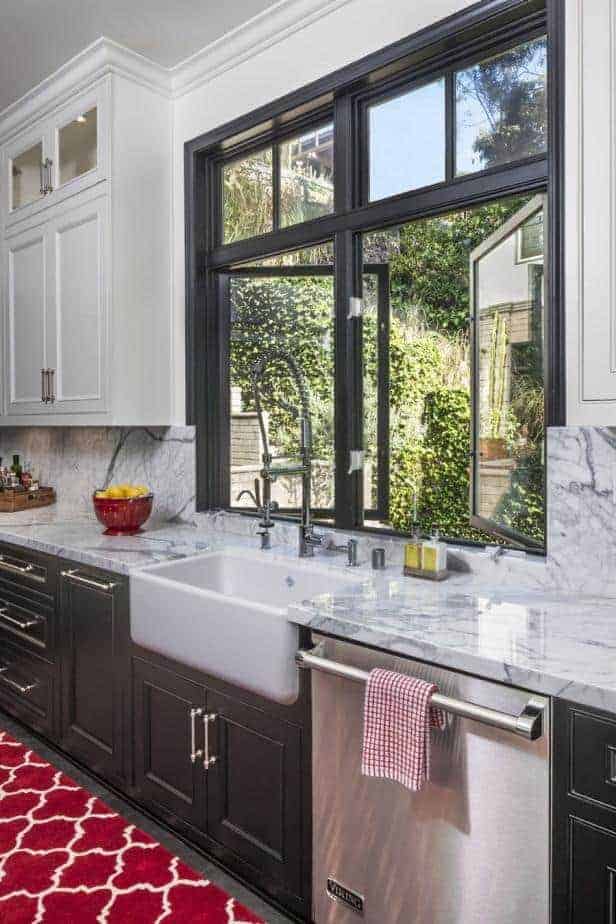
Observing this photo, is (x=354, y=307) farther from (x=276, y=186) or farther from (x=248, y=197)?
(x=248, y=197)

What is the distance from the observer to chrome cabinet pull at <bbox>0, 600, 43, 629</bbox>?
2727mm

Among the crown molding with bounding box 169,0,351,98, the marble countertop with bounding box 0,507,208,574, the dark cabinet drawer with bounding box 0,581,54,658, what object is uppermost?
the crown molding with bounding box 169,0,351,98

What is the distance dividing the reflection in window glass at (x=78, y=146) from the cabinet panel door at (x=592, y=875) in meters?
2.87

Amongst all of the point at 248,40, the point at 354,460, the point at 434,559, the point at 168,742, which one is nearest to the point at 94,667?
the point at 168,742

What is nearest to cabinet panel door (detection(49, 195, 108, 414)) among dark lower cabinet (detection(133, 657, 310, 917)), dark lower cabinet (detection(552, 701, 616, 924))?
dark lower cabinet (detection(133, 657, 310, 917))

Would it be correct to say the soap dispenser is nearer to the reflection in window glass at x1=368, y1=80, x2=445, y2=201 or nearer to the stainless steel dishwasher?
the stainless steel dishwasher

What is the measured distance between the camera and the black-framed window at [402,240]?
1965mm

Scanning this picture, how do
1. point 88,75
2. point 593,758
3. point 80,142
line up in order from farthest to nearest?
1. point 80,142
2. point 88,75
3. point 593,758

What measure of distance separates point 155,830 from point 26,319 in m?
2.36

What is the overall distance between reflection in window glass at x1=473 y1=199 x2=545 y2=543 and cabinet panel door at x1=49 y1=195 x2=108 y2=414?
158 centimetres

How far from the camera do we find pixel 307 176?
8.42ft

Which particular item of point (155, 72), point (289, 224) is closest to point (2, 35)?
point (155, 72)

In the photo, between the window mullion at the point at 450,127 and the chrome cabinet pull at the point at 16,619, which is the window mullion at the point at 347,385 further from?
the chrome cabinet pull at the point at 16,619

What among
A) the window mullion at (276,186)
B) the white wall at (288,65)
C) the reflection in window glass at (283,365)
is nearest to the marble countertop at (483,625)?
the reflection in window glass at (283,365)
